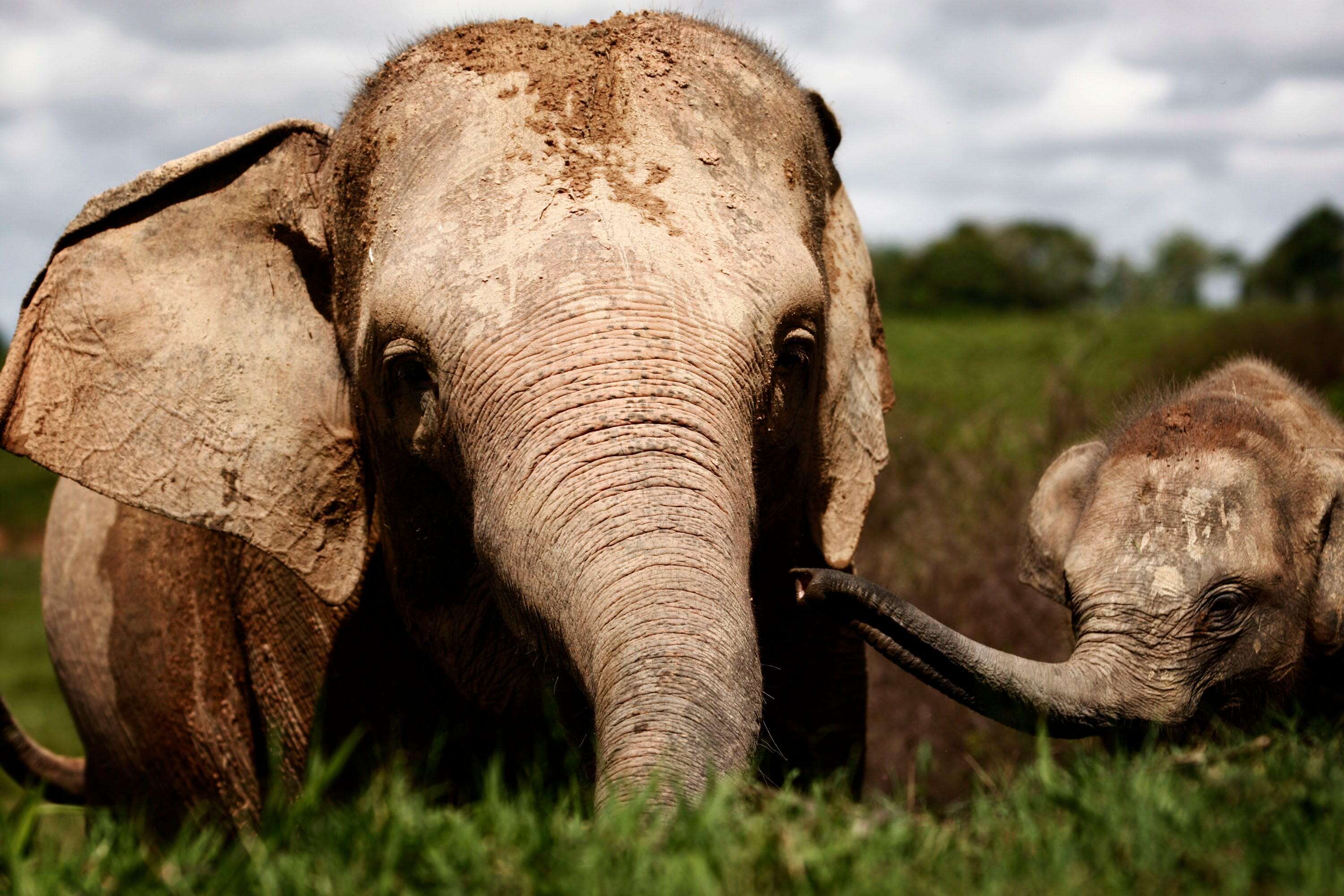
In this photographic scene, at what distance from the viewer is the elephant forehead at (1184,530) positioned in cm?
391

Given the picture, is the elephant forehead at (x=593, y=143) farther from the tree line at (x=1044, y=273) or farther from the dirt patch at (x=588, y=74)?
the tree line at (x=1044, y=273)

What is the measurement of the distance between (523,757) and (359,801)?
184 cm

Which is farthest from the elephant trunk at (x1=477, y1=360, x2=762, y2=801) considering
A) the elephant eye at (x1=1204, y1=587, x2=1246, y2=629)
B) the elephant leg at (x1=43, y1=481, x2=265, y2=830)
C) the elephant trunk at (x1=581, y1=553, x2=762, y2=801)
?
the elephant leg at (x1=43, y1=481, x2=265, y2=830)

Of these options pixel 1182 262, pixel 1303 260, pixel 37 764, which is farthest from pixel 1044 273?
pixel 37 764

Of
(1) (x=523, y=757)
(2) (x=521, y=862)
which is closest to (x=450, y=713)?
(1) (x=523, y=757)

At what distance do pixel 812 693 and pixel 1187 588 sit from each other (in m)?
1.26

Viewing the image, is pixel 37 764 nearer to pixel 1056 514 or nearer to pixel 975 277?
pixel 1056 514

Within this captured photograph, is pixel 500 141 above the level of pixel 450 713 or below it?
above

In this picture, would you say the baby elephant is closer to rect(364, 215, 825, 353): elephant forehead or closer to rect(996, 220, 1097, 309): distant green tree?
rect(364, 215, 825, 353): elephant forehead

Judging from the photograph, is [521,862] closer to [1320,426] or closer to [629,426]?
[629,426]

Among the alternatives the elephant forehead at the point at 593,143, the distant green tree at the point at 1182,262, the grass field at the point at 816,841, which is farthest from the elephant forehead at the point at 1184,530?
the distant green tree at the point at 1182,262

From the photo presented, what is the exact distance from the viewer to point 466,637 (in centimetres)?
384

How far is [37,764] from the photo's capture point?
21.4 feet

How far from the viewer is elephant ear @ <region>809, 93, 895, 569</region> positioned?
160 inches
